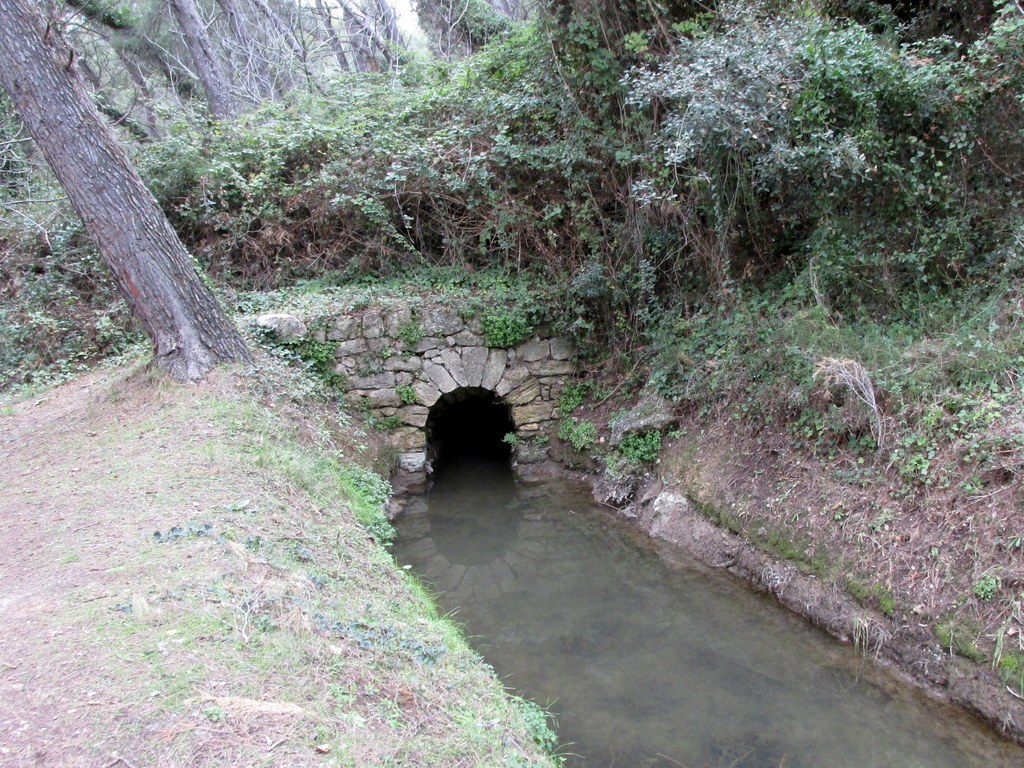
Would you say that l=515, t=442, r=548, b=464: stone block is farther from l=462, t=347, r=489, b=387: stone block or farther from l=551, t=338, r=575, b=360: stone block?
l=551, t=338, r=575, b=360: stone block

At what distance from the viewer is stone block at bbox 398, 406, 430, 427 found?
788 cm

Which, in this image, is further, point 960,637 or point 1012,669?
point 960,637

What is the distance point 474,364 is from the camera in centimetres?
791

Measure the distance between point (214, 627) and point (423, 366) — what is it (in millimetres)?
5203

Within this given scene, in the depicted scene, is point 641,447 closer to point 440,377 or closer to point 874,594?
point 440,377

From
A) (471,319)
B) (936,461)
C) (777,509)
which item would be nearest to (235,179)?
(471,319)

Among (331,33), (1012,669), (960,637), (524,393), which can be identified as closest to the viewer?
(1012,669)

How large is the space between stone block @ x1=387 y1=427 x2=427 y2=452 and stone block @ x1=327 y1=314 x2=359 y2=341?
1.28 meters

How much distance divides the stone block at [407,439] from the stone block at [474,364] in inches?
34.6

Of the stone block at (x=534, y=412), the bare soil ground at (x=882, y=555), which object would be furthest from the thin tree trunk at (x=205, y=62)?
the bare soil ground at (x=882, y=555)

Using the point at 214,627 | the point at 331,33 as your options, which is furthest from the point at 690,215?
the point at 331,33

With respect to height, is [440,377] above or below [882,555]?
above

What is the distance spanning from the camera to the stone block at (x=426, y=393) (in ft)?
25.7

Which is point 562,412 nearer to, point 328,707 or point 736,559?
point 736,559
